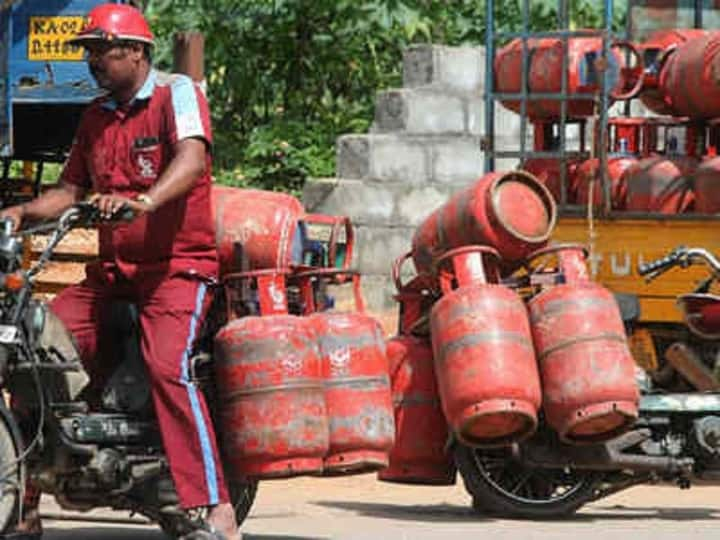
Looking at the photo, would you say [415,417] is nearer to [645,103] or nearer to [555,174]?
[555,174]

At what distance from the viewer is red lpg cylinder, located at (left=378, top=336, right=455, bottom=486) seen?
31.2 feet

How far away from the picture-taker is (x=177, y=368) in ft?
25.0

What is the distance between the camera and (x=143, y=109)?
7.79 m

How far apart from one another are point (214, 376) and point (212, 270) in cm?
40

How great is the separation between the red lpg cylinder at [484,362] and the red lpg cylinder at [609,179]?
254 centimetres

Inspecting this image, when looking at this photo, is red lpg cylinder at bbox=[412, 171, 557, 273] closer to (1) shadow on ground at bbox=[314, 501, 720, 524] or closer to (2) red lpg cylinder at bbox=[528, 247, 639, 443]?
(2) red lpg cylinder at bbox=[528, 247, 639, 443]

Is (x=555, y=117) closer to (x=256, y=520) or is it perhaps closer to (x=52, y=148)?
(x=256, y=520)

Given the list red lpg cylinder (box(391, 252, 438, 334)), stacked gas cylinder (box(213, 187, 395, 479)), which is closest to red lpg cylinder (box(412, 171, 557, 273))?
red lpg cylinder (box(391, 252, 438, 334))

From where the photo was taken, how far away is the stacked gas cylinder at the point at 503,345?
9.00 metres

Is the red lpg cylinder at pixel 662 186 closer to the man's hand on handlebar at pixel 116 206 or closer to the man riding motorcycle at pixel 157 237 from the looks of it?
the man riding motorcycle at pixel 157 237

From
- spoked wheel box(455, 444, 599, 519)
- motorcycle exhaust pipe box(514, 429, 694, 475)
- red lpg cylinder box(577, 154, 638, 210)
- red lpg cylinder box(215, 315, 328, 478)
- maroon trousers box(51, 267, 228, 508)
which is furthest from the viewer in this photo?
red lpg cylinder box(577, 154, 638, 210)

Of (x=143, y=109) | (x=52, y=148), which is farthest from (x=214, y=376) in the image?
(x=52, y=148)

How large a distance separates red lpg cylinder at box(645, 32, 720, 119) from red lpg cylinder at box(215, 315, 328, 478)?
4.23m

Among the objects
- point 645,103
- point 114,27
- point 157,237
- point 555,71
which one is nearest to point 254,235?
point 157,237
